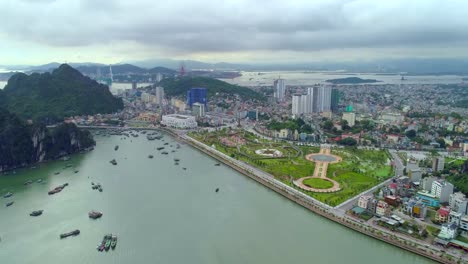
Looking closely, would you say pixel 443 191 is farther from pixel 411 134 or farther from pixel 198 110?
pixel 198 110

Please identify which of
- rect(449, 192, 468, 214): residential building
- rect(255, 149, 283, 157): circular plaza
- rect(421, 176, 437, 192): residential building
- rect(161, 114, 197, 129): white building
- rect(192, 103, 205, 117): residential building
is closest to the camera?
rect(449, 192, 468, 214): residential building

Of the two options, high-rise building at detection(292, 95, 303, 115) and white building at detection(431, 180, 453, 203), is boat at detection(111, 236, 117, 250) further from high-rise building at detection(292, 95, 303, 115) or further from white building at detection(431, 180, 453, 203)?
high-rise building at detection(292, 95, 303, 115)

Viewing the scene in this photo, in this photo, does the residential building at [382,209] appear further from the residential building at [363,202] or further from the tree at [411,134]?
the tree at [411,134]

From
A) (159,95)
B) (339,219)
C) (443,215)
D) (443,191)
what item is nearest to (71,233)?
(339,219)

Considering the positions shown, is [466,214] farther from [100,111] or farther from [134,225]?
[100,111]

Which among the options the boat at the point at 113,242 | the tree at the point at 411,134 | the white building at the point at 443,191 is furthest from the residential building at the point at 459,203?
the tree at the point at 411,134

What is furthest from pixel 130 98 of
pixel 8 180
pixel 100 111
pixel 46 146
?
pixel 8 180

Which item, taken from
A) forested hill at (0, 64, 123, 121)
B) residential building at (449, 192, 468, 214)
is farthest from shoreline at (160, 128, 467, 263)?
forested hill at (0, 64, 123, 121)
